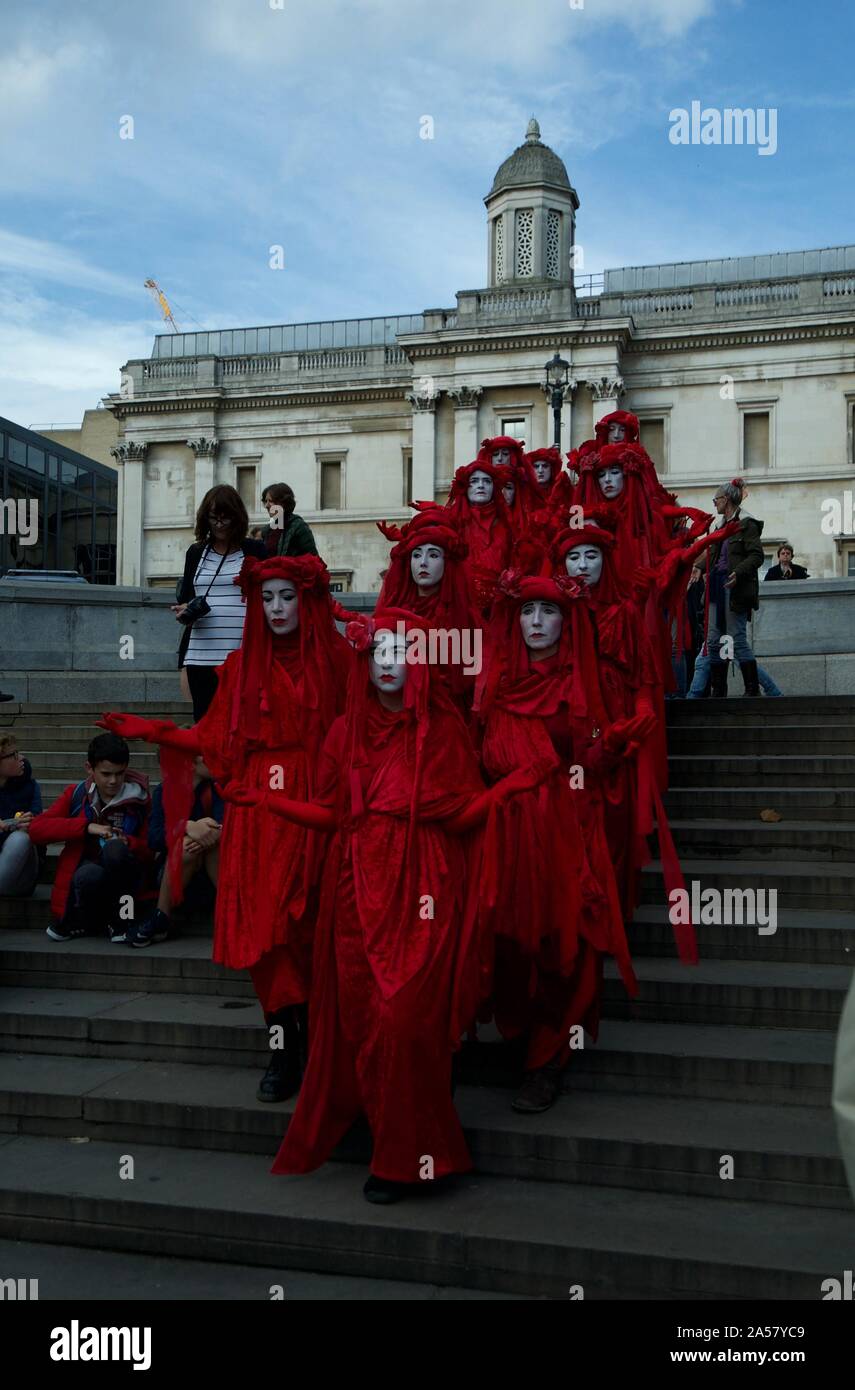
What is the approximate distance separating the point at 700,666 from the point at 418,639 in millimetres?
7606

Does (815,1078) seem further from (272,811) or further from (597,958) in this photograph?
(272,811)

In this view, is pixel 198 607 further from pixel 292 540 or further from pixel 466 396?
pixel 466 396

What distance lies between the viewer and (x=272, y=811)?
15.3ft

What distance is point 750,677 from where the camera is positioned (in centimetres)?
1091

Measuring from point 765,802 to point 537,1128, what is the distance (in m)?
3.87

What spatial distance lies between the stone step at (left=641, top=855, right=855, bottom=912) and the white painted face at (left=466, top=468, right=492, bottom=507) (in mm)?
A: 3295


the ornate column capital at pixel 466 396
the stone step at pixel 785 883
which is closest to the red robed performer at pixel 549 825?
the stone step at pixel 785 883

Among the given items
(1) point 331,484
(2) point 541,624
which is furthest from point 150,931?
(1) point 331,484

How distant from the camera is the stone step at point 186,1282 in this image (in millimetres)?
3898

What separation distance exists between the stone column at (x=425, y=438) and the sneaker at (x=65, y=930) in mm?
39470

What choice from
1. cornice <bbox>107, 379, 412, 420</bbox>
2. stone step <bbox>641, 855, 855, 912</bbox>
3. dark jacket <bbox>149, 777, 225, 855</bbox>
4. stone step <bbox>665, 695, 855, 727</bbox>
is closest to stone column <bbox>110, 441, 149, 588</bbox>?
cornice <bbox>107, 379, 412, 420</bbox>

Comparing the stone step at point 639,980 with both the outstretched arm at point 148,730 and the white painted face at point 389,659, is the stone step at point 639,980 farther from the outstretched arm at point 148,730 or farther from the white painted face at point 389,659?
the white painted face at point 389,659
